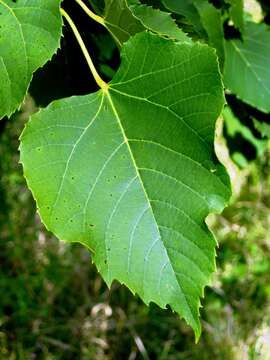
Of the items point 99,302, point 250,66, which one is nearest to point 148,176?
point 250,66

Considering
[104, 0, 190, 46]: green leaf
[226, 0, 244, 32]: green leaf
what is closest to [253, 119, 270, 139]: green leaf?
[226, 0, 244, 32]: green leaf

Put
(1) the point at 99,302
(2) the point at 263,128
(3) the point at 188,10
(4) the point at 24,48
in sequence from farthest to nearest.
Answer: (1) the point at 99,302
(2) the point at 263,128
(3) the point at 188,10
(4) the point at 24,48

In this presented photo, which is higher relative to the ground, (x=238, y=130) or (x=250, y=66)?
(x=250, y=66)

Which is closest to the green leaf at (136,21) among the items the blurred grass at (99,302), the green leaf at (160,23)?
the green leaf at (160,23)

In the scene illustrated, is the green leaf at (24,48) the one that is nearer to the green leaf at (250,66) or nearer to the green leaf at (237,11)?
the green leaf at (237,11)

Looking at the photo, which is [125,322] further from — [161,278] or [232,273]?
[161,278]

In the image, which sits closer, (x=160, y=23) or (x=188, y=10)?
(x=160, y=23)

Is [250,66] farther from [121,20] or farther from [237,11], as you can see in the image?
[121,20]
